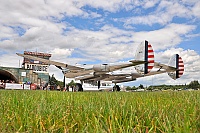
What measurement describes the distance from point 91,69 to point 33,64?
108m

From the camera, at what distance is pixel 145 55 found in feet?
102

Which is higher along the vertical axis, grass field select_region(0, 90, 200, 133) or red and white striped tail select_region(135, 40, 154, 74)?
red and white striped tail select_region(135, 40, 154, 74)

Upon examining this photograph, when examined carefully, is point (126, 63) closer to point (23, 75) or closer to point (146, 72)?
point (146, 72)

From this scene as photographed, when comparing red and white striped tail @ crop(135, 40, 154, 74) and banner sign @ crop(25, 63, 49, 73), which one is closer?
red and white striped tail @ crop(135, 40, 154, 74)

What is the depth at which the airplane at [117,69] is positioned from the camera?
81.5ft

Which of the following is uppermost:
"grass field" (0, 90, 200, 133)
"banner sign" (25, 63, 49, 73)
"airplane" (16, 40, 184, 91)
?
"banner sign" (25, 63, 49, 73)

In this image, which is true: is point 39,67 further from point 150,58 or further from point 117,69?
point 117,69

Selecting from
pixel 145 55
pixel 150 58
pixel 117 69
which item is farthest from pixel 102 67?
pixel 150 58

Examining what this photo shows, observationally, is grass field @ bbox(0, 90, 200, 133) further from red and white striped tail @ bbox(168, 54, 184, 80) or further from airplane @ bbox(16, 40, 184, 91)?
red and white striped tail @ bbox(168, 54, 184, 80)

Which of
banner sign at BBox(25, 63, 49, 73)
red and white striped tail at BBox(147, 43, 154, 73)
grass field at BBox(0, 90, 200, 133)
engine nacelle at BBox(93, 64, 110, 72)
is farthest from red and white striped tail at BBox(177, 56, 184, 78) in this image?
banner sign at BBox(25, 63, 49, 73)

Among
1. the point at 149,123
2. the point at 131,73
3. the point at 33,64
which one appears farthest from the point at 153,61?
the point at 33,64

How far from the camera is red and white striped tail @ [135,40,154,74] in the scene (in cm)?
3064

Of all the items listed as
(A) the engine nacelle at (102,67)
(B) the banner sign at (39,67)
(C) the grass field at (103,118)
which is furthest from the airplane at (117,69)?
(B) the banner sign at (39,67)

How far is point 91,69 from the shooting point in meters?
25.5
